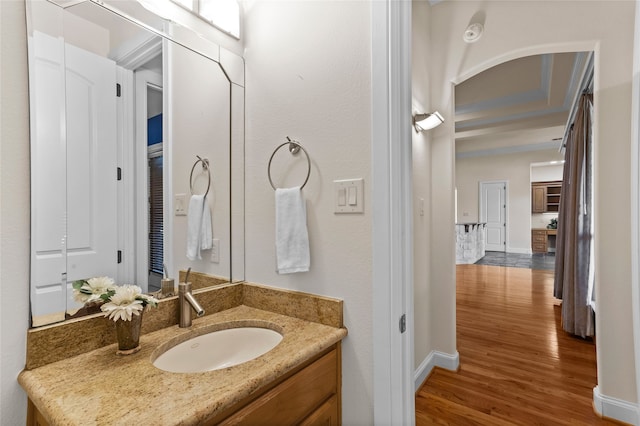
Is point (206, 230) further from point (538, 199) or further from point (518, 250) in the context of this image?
point (538, 199)

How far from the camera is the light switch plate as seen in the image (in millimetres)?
1101

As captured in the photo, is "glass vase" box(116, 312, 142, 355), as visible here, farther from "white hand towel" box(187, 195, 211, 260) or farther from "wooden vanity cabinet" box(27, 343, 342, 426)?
"white hand towel" box(187, 195, 211, 260)

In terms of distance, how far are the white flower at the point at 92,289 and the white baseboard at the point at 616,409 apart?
269 cm

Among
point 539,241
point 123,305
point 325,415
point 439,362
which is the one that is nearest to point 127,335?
point 123,305

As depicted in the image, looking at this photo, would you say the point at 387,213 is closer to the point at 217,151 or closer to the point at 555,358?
the point at 217,151

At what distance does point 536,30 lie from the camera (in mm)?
1987

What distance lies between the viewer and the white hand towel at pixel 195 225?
1.30 metres

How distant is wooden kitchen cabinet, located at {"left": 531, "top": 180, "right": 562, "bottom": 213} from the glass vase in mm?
10477

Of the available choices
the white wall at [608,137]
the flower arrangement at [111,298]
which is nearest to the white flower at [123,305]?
the flower arrangement at [111,298]

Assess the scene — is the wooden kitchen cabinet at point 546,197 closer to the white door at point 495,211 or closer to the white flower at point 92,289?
the white door at point 495,211

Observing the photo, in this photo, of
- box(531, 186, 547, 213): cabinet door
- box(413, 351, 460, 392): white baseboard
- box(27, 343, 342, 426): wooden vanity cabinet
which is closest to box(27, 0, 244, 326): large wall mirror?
box(27, 343, 342, 426): wooden vanity cabinet

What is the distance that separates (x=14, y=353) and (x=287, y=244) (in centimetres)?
83

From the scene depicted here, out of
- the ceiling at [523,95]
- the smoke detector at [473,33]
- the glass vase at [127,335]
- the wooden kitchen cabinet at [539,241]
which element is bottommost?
the wooden kitchen cabinet at [539,241]

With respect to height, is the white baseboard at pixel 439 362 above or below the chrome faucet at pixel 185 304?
below
